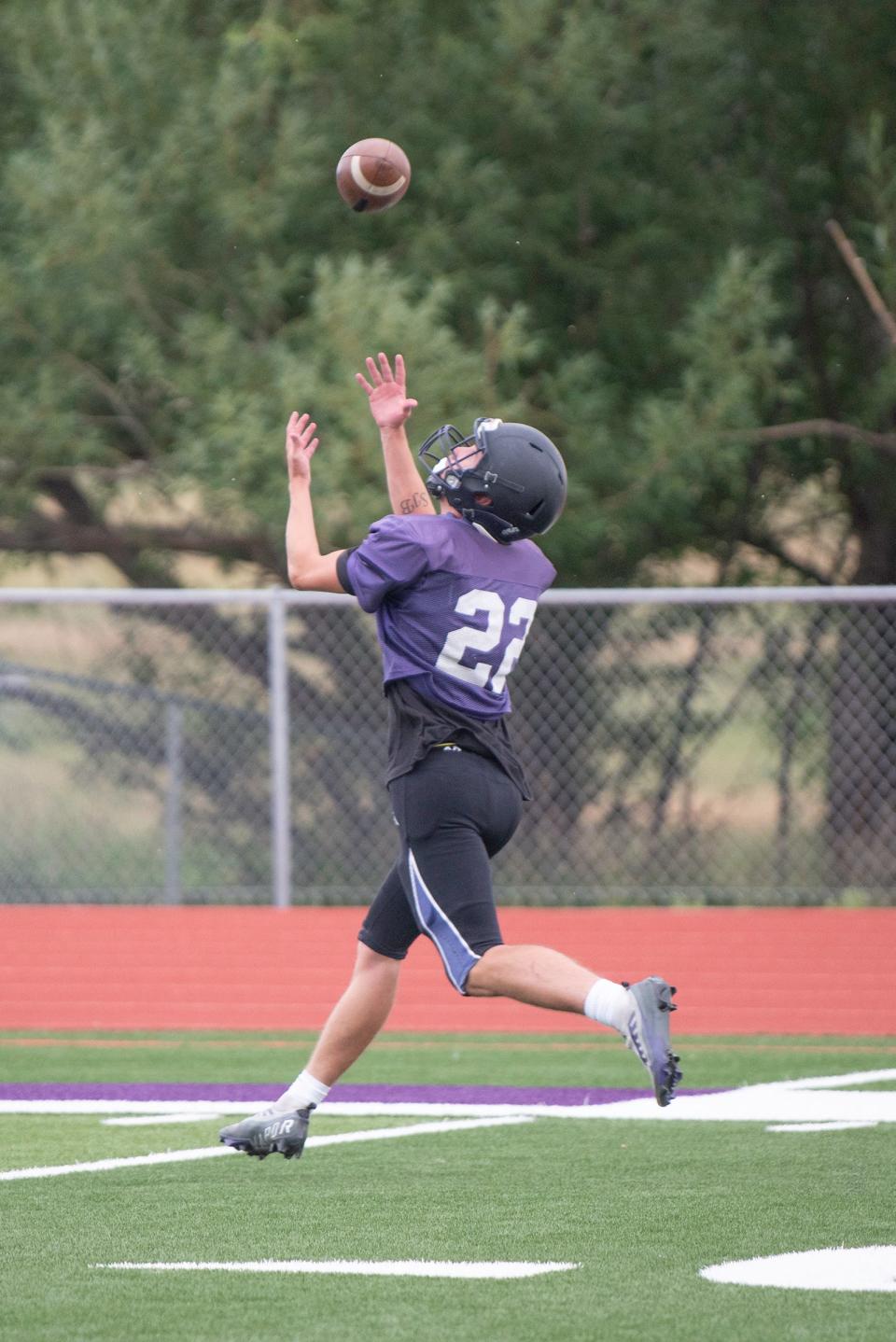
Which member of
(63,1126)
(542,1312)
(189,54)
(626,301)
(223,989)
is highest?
(189,54)

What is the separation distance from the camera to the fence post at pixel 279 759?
42.1 feet

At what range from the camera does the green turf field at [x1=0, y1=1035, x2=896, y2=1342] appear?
3.94 meters

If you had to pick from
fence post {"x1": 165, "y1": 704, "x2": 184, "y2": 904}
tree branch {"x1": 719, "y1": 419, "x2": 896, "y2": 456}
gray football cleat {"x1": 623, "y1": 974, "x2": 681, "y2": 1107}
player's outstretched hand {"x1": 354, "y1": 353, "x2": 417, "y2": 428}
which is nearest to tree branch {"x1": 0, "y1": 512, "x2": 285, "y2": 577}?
fence post {"x1": 165, "y1": 704, "x2": 184, "y2": 904}

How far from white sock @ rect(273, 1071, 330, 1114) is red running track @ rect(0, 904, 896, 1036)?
400cm

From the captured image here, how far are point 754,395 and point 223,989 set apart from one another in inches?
255

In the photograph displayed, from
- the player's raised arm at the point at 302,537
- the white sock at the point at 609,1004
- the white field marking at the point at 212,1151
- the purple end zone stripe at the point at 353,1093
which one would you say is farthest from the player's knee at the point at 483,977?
the purple end zone stripe at the point at 353,1093

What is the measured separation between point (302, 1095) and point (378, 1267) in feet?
4.58

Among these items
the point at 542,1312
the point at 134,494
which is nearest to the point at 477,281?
the point at 134,494

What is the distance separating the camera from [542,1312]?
3996 millimetres

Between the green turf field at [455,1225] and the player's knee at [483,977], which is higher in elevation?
the player's knee at [483,977]

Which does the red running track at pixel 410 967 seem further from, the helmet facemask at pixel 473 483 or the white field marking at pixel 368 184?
the helmet facemask at pixel 473 483

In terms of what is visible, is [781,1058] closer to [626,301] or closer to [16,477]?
[626,301]

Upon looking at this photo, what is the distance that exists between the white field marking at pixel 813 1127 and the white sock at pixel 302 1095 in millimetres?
1476

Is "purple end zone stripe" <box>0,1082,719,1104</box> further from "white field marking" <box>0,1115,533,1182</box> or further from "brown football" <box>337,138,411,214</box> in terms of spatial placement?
"brown football" <box>337,138,411,214</box>
